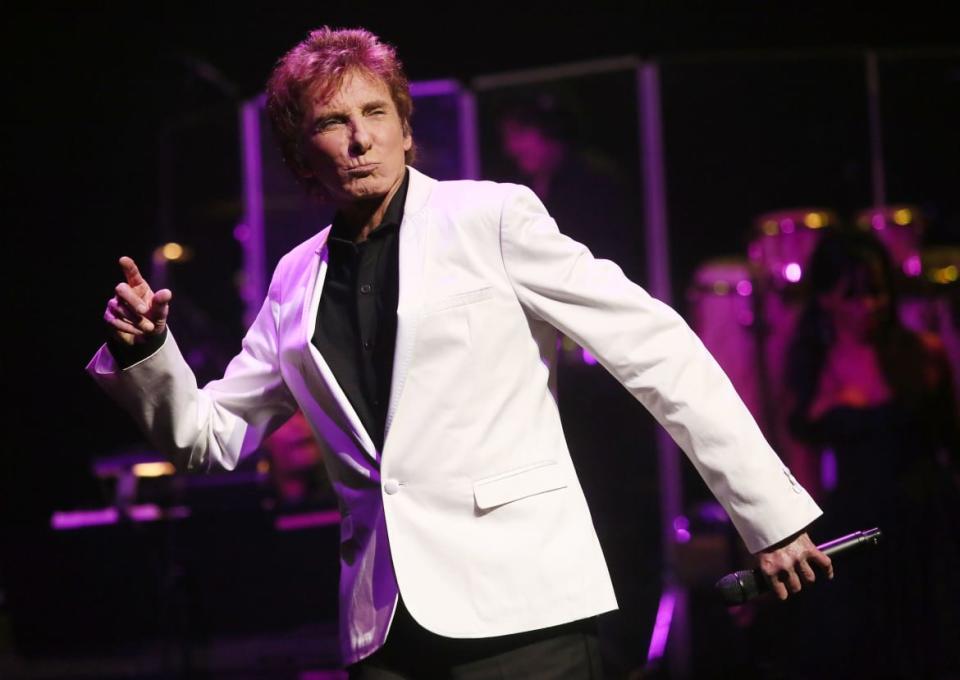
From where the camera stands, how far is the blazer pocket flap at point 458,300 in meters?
1.87

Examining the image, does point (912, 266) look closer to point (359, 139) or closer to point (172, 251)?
point (172, 251)

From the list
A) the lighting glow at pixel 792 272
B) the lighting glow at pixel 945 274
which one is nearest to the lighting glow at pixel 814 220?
the lighting glow at pixel 792 272

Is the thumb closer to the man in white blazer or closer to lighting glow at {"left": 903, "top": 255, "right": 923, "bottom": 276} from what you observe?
the man in white blazer

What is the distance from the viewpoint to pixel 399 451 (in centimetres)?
184

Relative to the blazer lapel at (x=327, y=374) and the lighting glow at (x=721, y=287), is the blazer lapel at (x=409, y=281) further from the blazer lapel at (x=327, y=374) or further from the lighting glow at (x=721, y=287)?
the lighting glow at (x=721, y=287)

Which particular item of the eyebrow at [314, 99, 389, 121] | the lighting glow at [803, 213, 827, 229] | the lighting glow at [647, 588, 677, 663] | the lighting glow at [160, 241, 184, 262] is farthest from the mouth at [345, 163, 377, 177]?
the lighting glow at [160, 241, 184, 262]

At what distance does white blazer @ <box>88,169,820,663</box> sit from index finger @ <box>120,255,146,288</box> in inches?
→ 12.0

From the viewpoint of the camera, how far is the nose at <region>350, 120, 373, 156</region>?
2023 mm

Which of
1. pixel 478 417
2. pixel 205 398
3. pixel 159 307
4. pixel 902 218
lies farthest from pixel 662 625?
pixel 159 307

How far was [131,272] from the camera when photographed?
1935mm

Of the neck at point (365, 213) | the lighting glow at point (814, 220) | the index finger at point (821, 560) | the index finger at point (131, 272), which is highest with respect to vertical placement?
the lighting glow at point (814, 220)

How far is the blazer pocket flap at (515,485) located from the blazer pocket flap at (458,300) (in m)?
0.28

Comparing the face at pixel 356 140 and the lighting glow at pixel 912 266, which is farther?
the lighting glow at pixel 912 266

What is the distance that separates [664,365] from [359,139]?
671mm
